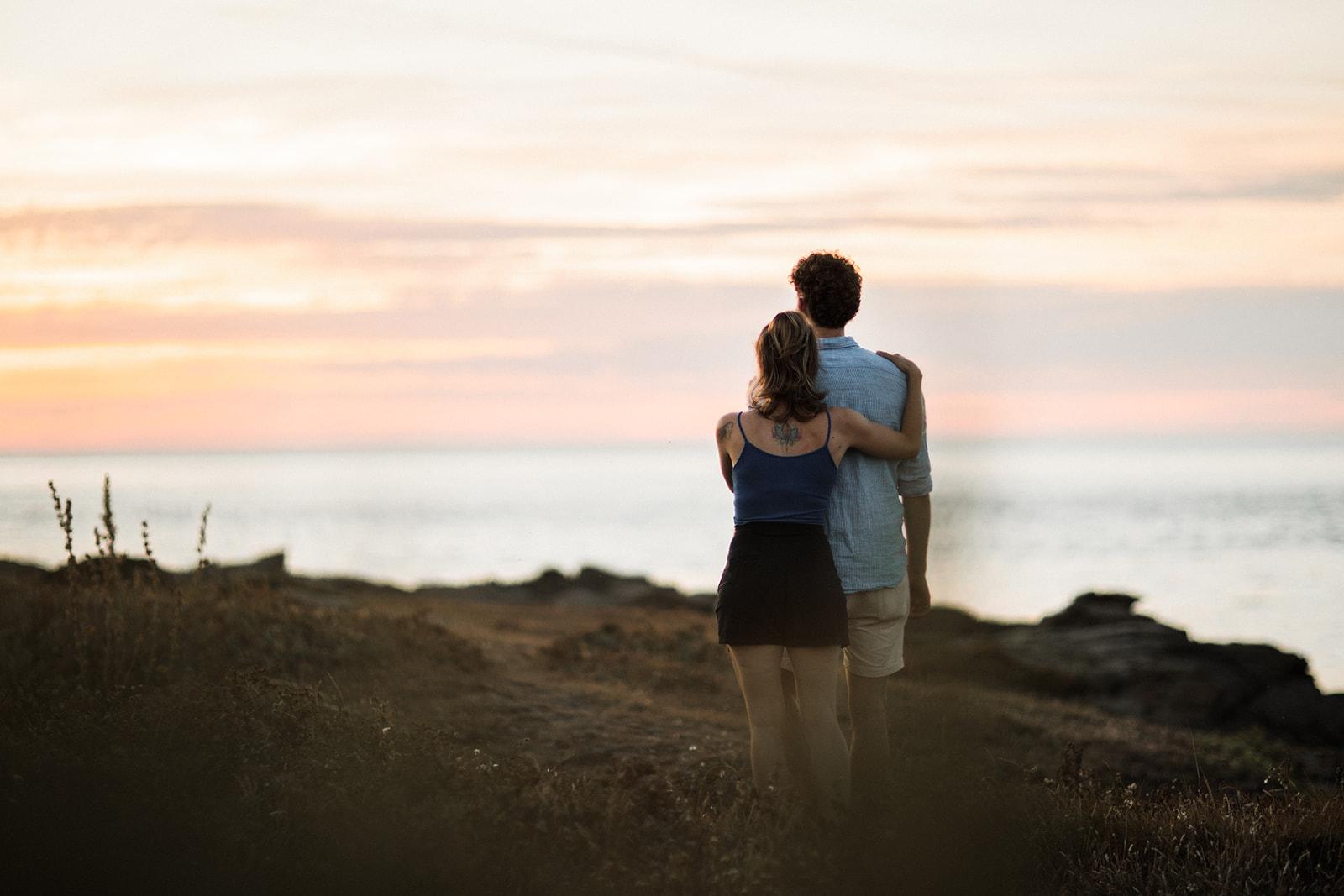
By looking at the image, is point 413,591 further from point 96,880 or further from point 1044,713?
point 96,880

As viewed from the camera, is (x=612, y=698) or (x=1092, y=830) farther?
(x=612, y=698)

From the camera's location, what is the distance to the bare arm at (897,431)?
538cm

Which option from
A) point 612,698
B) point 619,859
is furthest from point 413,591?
point 619,859

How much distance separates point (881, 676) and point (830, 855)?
108 centimetres

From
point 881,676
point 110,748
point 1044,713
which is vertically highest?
point 881,676

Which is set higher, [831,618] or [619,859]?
[831,618]

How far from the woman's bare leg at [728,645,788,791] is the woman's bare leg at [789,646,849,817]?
0.35 ft

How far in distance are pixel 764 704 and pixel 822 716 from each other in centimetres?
26

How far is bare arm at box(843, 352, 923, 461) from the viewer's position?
5383mm

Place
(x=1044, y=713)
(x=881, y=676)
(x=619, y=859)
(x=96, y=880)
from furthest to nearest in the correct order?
(x=1044, y=713) < (x=881, y=676) < (x=619, y=859) < (x=96, y=880)

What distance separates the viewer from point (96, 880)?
4730mm

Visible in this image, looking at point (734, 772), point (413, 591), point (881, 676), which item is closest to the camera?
point (881, 676)

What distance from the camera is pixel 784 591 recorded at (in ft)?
17.3

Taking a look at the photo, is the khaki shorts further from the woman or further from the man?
the woman
